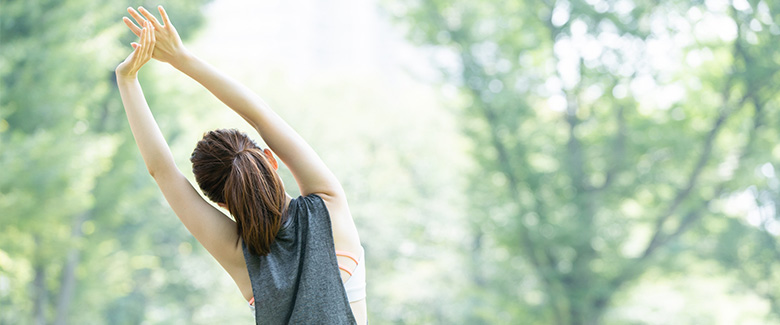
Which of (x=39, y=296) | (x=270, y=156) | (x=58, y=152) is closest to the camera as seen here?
(x=270, y=156)

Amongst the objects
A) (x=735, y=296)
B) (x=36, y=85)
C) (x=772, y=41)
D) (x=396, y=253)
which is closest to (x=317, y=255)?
(x=36, y=85)

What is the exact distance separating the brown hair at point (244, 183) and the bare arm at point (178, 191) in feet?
0.10

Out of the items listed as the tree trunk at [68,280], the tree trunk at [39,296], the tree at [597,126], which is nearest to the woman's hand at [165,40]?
the tree at [597,126]

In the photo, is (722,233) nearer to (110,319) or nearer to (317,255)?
(317,255)

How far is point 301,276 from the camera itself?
121 cm

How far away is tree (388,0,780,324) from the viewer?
7.66m

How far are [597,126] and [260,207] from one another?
7.86 m

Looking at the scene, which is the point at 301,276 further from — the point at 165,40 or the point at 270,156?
the point at 165,40

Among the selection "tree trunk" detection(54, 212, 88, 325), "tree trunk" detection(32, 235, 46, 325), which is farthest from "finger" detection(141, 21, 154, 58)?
"tree trunk" detection(54, 212, 88, 325)

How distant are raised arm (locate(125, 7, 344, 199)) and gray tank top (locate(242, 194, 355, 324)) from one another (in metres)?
0.05

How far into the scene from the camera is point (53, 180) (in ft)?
18.0

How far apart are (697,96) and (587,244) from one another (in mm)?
2064

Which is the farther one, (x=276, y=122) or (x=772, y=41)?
(x=772, y=41)

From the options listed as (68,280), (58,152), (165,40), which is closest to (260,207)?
(165,40)
